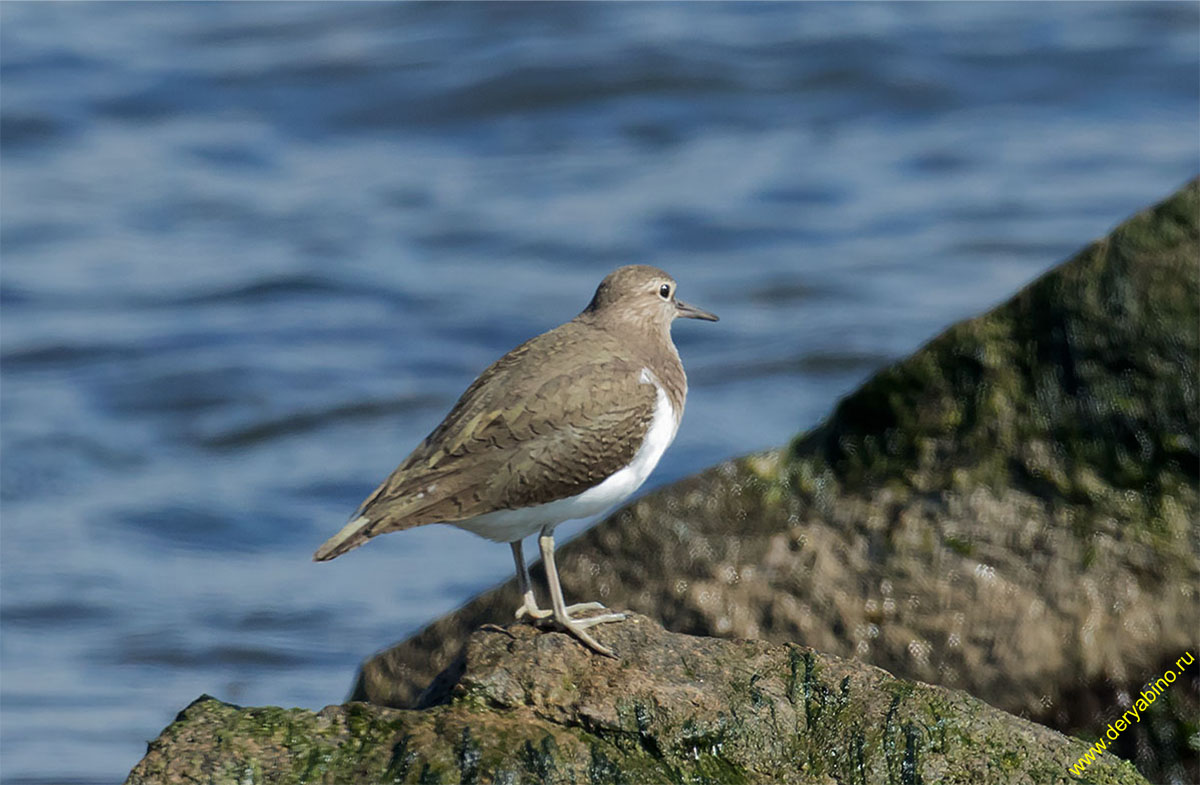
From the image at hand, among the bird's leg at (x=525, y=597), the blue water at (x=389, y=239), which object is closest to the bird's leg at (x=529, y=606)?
the bird's leg at (x=525, y=597)

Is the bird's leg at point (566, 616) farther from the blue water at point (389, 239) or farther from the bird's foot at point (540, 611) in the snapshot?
the blue water at point (389, 239)

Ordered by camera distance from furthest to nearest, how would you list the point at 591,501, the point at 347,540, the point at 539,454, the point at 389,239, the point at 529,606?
1. the point at 389,239
2. the point at 529,606
3. the point at 591,501
4. the point at 539,454
5. the point at 347,540

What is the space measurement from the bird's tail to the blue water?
3263 millimetres

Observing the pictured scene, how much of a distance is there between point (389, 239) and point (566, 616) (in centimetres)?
1074

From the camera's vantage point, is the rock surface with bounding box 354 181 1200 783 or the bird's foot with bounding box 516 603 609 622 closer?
the bird's foot with bounding box 516 603 609 622

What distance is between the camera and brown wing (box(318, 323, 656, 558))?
5.07 metres

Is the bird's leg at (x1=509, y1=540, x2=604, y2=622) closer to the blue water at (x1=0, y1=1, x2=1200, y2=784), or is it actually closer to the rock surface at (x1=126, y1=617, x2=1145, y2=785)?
the rock surface at (x1=126, y1=617, x2=1145, y2=785)

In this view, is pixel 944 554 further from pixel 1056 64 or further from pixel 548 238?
pixel 1056 64

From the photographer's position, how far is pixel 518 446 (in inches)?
203

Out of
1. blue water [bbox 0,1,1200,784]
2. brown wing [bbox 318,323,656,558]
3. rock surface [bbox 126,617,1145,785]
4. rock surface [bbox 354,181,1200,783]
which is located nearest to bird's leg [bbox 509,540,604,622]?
brown wing [bbox 318,323,656,558]

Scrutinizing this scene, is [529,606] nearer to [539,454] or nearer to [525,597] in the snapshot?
[525,597]

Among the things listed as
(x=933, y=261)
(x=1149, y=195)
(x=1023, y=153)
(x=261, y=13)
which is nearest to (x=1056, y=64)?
(x=1023, y=153)

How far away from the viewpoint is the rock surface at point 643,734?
13.9ft

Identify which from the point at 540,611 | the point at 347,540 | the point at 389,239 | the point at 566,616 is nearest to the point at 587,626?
the point at 566,616
